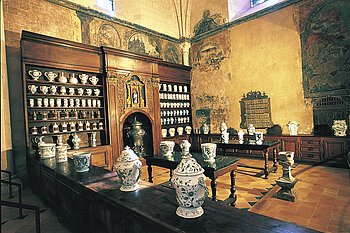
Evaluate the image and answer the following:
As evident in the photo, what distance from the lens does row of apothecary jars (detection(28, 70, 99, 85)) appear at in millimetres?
5245

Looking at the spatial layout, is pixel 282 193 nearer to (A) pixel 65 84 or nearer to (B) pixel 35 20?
(A) pixel 65 84

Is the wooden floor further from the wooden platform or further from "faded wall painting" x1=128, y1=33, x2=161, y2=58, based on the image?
"faded wall painting" x1=128, y1=33, x2=161, y2=58

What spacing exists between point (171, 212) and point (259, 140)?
14.0 ft

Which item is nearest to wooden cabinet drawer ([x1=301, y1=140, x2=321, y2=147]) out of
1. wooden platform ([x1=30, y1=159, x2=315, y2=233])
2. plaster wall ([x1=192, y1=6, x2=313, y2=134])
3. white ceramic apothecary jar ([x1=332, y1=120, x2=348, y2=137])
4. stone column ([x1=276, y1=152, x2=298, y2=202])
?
white ceramic apothecary jar ([x1=332, y1=120, x2=348, y2=137])

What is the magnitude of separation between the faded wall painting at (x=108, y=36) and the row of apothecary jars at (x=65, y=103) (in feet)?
7.40

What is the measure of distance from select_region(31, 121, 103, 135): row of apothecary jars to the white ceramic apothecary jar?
707 centimetres

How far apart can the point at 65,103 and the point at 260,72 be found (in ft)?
22.4

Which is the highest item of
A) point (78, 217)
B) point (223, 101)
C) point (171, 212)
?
point (223, 101)

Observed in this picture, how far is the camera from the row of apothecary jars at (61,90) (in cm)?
523

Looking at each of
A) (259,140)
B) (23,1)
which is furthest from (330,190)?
(23,1)

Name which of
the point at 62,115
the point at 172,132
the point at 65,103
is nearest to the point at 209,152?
the point at 65,103

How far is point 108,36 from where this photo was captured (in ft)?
24.1

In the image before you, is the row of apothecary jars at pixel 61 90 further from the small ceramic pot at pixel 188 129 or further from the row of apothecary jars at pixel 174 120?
the small ceramic pot at pixel 188 129

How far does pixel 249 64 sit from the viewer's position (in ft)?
25.7
